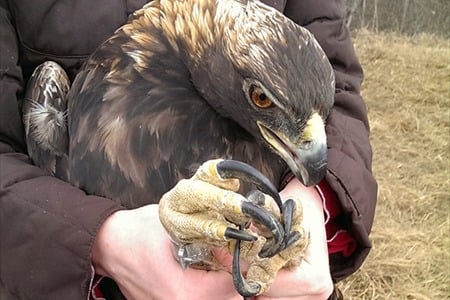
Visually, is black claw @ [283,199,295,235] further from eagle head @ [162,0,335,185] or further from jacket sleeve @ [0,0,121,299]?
jacket sleeve @ [0,0,121,299]

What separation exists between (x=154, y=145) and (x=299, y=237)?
17.5 inches

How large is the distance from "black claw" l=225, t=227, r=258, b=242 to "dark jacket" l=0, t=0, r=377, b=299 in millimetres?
323

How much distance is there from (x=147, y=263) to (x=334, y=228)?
1.61 ft

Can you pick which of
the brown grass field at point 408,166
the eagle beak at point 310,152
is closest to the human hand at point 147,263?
the eagle beak at point 310,152

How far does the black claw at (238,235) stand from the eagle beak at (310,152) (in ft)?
0.68

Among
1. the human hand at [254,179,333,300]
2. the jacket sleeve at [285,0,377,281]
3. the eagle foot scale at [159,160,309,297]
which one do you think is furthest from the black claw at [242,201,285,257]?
the jacket sleeve at [285,0,377,281]

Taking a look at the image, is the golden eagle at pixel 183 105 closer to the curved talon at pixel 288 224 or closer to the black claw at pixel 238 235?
the curved talon at pixel 288 224

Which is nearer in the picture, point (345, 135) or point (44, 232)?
point (44, 232)

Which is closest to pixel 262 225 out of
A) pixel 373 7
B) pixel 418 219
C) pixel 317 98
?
pixel 317 98

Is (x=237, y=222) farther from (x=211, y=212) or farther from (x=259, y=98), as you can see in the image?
(x=259, y=98)

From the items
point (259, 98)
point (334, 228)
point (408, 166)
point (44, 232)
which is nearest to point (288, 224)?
point (259, 98)

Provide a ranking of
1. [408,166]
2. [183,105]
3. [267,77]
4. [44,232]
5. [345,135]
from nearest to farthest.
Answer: [267,77] → [44,232] → [183,105] → [345,135] → [408,166]

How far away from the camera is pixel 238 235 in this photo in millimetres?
1609

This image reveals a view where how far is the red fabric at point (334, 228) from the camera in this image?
6.46 feet
